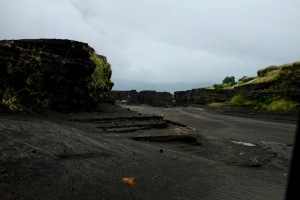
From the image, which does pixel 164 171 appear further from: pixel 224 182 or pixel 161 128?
pixel 161 128

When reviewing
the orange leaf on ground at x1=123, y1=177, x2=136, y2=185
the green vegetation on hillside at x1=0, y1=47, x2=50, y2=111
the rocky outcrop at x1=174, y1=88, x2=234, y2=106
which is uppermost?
the rocky outcrop at x1=174, y1=88, x2=234, y2=106

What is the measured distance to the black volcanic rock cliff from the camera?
1010cm

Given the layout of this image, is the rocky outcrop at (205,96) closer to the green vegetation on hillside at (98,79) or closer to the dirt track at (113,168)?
the green vegetation on hillside at (98,79)

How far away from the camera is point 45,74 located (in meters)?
11.4

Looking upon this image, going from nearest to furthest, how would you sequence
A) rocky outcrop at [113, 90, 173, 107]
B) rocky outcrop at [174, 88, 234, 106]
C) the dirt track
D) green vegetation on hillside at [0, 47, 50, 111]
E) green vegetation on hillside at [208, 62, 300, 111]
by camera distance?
the dirt track < green vegetation on hillside at [0, 47, 50, 111] < green vegetation on hillside at [208, 62, 300, 111] < rocky outcrop at [174, 88, 234, 106] < rocky outcrop at [113, 90, 173, 107]

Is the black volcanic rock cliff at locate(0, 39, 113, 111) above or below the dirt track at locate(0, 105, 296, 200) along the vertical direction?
above

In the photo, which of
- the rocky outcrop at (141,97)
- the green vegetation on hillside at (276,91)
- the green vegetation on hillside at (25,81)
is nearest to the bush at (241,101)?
the green vegetation on hillside at (276,91)

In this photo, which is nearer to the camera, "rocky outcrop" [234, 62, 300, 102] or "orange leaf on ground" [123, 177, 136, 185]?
"orange leaf on ground" [123, 177, 136, 185]

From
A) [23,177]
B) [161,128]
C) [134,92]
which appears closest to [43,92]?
[161,128]

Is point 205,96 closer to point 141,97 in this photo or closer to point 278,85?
point 141,97

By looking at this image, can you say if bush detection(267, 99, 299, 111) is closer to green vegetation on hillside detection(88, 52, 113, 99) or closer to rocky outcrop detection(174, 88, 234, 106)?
rocky outcrop detection(174, 88, 234, 106)

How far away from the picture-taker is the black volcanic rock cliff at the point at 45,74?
33.1ft

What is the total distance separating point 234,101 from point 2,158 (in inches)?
1289

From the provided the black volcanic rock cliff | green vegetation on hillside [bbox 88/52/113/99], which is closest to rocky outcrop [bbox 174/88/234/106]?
green vegetation on hillside [bbox 88/52/113/99]
